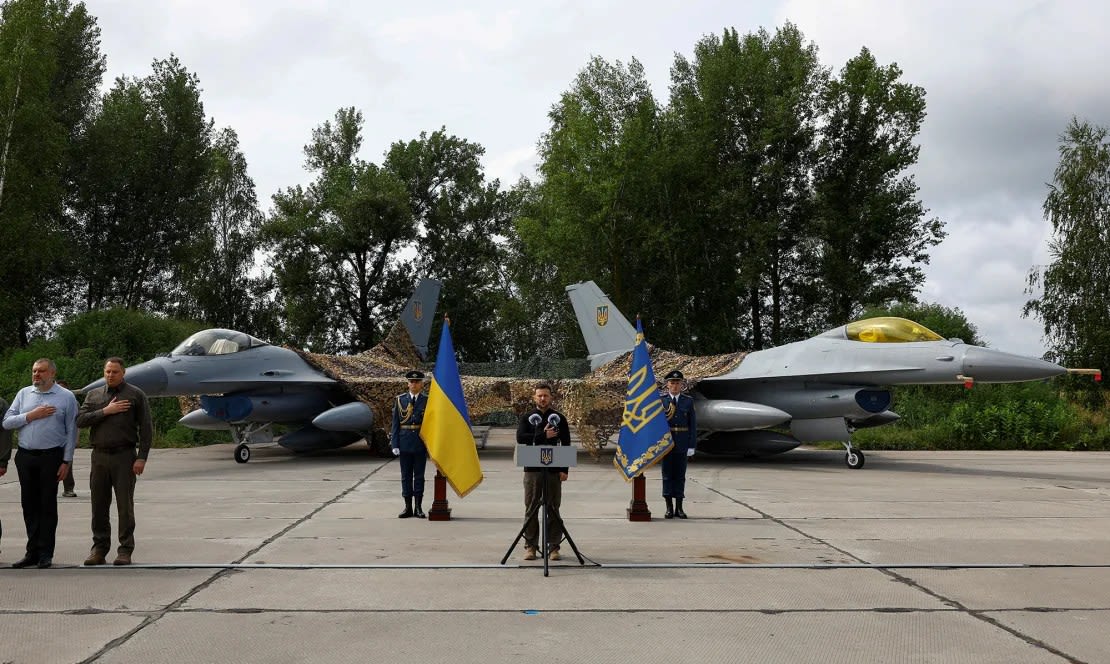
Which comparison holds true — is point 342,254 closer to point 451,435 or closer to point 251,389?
point 251,389

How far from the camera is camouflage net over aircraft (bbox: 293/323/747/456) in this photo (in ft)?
55.4

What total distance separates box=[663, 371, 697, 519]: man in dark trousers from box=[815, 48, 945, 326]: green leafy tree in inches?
1069

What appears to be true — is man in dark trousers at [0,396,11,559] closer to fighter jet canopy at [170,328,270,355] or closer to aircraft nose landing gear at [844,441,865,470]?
fighter jet canopy at [170,328,270,355]

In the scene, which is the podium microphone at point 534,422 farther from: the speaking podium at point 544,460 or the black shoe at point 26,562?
the black shoe at point 26,562

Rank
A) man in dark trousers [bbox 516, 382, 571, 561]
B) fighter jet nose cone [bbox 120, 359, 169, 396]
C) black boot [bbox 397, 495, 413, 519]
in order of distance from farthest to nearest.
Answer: fighter jet nose cone [bbox 120, 359, 169, 396], black boot [bbox 397, 495, 413, 519], man in dark trousers [bbox 516, 382, 571, 561]

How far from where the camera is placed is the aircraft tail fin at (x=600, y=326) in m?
20.7

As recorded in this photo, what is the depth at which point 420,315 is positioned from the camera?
955 inches

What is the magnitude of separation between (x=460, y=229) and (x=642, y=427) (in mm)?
36775

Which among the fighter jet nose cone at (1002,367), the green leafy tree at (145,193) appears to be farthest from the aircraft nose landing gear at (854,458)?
the green leafy tree at (145,193)

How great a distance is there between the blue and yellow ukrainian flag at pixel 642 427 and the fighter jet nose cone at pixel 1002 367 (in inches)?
284

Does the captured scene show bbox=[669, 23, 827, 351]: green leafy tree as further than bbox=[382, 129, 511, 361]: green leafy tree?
No

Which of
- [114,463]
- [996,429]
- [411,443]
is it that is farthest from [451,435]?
[996,429]

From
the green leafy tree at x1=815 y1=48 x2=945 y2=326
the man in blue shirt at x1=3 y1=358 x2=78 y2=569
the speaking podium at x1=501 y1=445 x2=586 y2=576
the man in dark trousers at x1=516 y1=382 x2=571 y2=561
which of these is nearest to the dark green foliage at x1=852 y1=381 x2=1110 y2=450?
A: the green leafy tree at x1=815 y1=48 x2=945 y2=326

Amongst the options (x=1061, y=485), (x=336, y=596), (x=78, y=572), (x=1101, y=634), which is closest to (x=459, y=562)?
(x=336, y=596)
